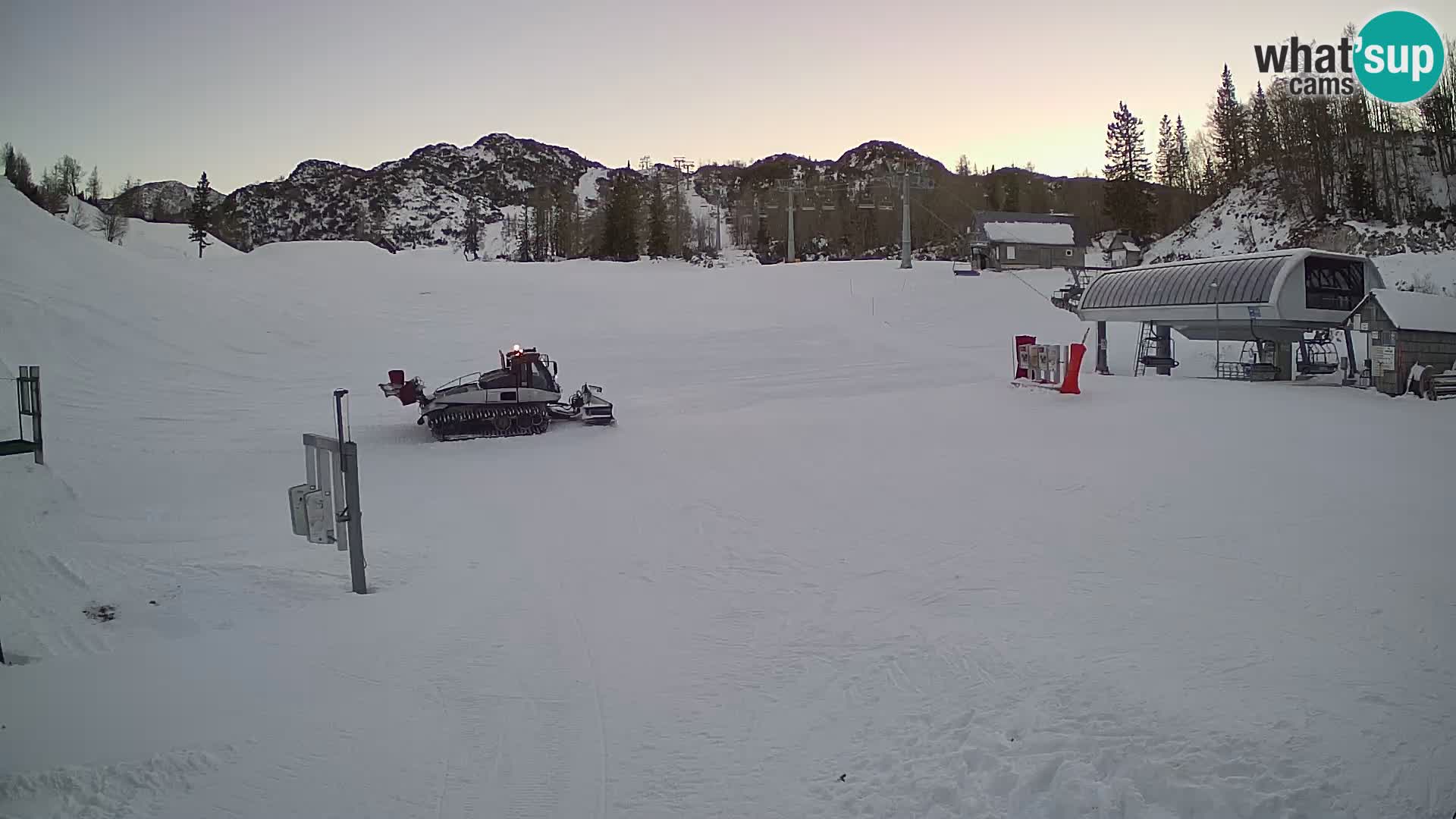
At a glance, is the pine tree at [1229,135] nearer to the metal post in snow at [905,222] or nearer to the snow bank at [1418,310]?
the metal post in snow at [905,222]

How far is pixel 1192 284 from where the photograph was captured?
21.2 m

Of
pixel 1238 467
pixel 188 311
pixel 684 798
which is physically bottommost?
pixel 684 798

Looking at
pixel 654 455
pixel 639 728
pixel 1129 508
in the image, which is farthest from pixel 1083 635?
pixel 654 455

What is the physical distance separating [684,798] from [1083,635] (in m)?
3.26

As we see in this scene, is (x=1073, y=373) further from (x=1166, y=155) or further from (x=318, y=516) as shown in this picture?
(x=1166, y=155)

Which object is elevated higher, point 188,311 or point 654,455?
point 188,311

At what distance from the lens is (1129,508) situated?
974 cm

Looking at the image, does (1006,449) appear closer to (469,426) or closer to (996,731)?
(996,731)

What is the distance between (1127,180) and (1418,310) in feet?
160

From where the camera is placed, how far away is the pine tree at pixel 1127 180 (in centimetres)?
6009

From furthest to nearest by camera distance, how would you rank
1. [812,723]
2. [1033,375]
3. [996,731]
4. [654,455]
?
[1033,375]
[654,455]
[812,723]
[996,731]

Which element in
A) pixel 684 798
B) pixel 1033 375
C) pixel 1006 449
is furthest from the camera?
pixel 1033 375

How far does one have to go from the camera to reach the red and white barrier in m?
17.9

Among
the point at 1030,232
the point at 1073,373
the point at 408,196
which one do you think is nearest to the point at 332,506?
the point at 1073,373
